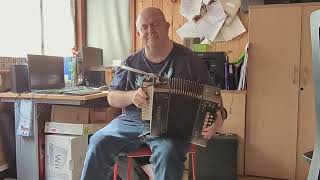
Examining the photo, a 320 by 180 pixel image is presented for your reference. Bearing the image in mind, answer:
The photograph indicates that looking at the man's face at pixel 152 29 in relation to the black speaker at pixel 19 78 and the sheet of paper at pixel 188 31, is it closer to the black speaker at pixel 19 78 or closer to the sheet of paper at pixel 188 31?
the black speaker at pixel 19 78

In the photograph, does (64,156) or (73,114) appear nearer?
(64,156)

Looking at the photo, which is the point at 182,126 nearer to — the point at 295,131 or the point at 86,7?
the point at 295,131

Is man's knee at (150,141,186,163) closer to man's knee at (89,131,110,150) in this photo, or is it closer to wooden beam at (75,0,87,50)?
man's knee at (89,131,110,150)

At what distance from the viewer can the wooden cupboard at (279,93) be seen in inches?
115

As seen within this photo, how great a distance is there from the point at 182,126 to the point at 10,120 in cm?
159

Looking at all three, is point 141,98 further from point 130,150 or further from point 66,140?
point 66,140

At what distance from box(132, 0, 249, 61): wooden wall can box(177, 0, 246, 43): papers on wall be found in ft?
0.15

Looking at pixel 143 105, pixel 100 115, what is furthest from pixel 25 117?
pixel 143 105

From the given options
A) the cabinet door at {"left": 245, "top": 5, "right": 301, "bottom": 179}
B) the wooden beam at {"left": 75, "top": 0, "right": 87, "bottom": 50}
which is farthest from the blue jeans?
the wooden beam at {"left": 75, "top": 0, "right": 87, "bottom": 50}

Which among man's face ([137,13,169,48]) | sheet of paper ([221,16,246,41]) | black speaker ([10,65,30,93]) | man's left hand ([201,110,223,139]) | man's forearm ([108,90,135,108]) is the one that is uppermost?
sheet of paper ([221,16,246,41])

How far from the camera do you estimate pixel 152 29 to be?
1978mm

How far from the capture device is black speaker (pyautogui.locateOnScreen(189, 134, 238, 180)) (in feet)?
9.21

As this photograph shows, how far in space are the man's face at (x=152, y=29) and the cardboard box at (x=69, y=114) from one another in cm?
94

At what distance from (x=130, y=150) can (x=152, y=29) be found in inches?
28.4
